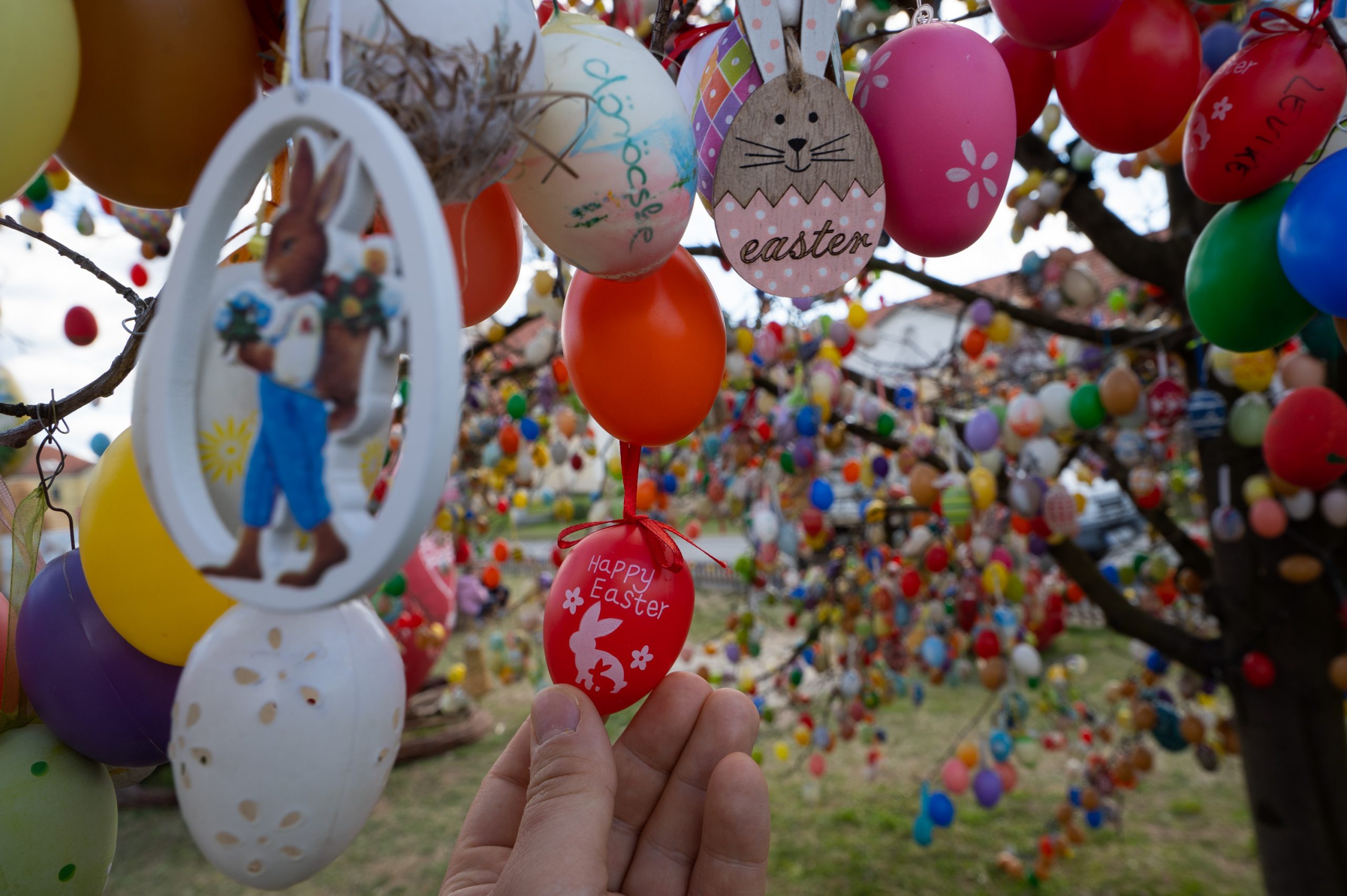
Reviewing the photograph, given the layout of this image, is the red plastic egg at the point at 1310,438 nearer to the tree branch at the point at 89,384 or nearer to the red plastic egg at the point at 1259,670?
the red plastic egg at the point at 1259,670

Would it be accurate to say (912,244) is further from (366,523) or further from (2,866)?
(2,866)

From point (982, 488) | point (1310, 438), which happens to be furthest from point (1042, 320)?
point (1310, 438)

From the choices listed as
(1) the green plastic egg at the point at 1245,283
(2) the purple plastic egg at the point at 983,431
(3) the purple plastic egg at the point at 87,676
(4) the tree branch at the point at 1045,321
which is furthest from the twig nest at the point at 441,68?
(2) the purple plastic egg at the point at 983,431

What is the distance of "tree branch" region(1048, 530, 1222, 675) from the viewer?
2.41 m

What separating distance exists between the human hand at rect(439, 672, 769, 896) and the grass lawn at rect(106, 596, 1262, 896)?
277 cm

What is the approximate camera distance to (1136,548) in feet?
22.3

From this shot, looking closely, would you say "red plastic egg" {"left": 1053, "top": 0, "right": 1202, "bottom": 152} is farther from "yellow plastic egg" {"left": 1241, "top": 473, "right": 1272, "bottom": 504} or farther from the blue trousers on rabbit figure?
"yellow plastic egg" {"left": 1241, "top": 473, "right": 1272, "bottom": 504}

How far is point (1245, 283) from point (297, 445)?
3.84 ft

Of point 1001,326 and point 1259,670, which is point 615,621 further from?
point 1259,670

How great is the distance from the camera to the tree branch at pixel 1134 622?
7.91 ft

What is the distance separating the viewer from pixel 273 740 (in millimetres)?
539

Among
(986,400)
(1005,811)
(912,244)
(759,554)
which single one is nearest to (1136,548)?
(1005,811)

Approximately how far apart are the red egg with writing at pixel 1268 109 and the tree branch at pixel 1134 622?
1919mm

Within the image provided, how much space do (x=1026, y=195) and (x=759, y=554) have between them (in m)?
1.70
